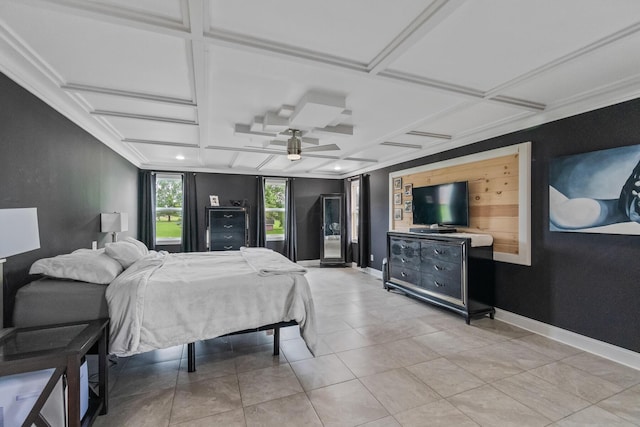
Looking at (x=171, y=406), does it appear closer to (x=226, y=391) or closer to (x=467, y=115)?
(x=226, y=391)

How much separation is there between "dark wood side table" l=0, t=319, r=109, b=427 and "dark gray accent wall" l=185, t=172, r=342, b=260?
5.02 metres

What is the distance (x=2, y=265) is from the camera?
202cm

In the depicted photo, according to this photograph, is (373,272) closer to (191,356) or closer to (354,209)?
(354,209)

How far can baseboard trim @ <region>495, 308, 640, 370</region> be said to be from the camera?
8.44 ft

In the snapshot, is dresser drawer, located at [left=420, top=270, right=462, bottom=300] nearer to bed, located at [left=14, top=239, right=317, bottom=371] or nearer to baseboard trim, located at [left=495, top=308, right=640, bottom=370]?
baseboard trim, located at [left=495, top=308, right=640, bottom=370]

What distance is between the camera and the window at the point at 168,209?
258 inches

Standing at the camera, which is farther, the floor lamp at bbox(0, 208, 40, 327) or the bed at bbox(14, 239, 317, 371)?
the bed at bbox(14, 239, 317, 371)

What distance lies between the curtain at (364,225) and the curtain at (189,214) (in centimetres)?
382

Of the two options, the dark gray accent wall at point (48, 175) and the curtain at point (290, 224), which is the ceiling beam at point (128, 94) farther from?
the curtain at point (290, 224)

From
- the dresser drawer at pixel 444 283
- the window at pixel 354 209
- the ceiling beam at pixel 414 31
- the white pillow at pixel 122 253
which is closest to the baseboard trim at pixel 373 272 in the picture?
the window at pixel 354 209

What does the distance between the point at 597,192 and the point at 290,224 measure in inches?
229

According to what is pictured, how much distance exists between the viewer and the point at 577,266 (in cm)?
292

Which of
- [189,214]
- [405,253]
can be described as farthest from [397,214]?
[189,214]

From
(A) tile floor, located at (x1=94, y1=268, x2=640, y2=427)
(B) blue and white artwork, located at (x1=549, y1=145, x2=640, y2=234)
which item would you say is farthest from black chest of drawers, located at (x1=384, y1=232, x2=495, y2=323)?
(B) blue and white artwork, located at (x1=549, y1=145, x2=640, y2=234)
